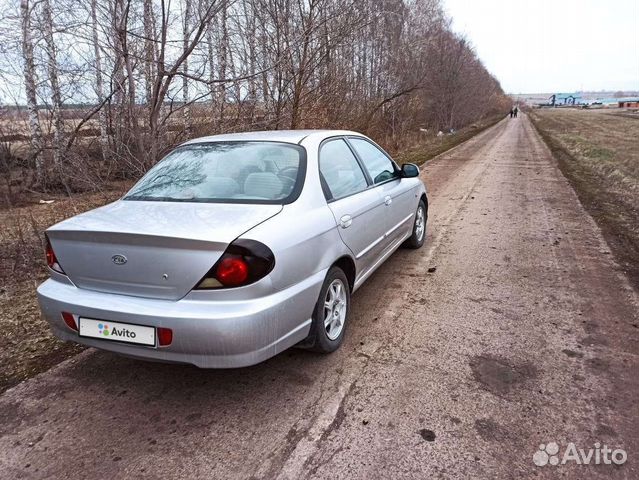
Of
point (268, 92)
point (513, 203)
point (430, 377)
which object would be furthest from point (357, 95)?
point (430, 377)

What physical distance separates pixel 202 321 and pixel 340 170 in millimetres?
1910

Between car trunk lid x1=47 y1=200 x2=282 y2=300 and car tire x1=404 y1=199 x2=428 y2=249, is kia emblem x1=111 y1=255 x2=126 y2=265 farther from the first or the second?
car tire x1=404 y1=199 x2=428 y2=249

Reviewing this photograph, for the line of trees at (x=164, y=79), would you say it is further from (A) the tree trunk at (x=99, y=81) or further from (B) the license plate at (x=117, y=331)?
(B) the license plate at (x=117, y=331)

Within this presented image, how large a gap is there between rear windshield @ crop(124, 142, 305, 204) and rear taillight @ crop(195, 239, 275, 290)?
25.1 inches

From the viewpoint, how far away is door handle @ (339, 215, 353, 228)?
3.34 metres

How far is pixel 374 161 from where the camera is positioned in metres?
4.65

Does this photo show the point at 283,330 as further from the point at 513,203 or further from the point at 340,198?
the point at 513,203

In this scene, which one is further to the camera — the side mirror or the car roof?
the side mirror

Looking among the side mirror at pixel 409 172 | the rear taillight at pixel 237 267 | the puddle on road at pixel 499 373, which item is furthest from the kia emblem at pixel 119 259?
the side mirror at pixel 409 172

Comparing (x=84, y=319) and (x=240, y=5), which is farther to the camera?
(x=240, y=5)

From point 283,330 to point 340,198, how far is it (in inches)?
49.9

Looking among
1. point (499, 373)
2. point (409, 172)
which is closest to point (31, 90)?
point (409, 172)

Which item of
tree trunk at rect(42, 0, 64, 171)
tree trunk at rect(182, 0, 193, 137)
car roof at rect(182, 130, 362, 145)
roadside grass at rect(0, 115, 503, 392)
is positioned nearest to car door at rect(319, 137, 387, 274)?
car roof at rect(182, 130, 362, 145)

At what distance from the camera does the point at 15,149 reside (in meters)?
9.34
